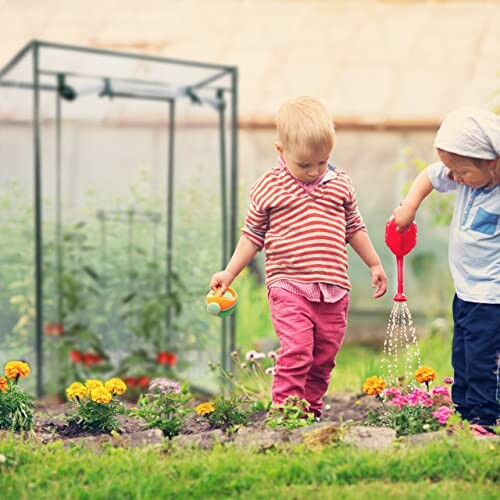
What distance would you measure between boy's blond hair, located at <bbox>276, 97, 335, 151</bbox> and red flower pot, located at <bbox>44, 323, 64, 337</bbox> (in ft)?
8.87

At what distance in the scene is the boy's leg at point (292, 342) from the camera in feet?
11.6

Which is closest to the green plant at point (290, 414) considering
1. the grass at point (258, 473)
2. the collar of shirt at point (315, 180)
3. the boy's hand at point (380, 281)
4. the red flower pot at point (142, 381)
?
the grass at point (258, 473)

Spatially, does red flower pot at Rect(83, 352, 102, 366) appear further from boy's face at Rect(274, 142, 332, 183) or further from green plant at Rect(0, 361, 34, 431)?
boy's face at Rect(274, 142, 332, 183)

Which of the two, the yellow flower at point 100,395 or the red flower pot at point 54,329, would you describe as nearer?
the yellow flower at point 100,395

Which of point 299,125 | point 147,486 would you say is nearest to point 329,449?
point 147,486

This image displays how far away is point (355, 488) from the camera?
8.98 feet

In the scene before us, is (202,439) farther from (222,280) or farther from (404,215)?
(404,215)

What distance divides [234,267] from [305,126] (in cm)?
58

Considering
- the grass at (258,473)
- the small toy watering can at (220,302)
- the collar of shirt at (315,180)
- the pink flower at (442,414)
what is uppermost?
the collar of shirt at (315,180)

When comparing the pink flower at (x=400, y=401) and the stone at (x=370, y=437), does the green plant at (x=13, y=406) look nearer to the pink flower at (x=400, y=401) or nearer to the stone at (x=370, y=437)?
the stone at (x=370, y=437)

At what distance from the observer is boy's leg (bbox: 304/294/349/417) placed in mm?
3629

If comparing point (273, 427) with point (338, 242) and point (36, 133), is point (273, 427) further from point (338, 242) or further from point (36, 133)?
point (36, 133)

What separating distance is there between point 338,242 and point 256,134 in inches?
226

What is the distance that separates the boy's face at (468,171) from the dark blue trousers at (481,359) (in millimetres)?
425
